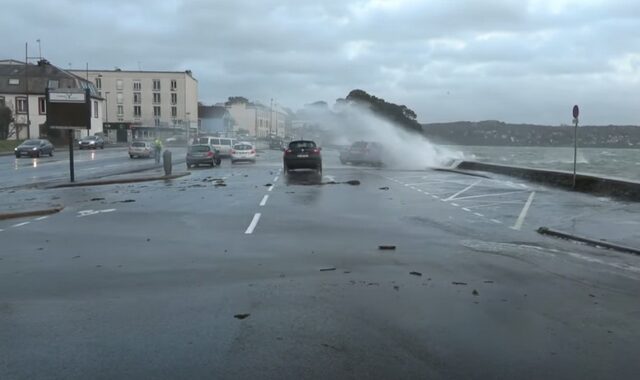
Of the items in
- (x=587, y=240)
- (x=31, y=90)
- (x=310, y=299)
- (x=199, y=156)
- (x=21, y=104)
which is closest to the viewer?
(x=310, y=299)

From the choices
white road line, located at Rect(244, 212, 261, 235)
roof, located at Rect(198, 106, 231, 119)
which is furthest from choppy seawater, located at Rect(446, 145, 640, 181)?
roof, located at Rect(198, 106, 231, 119)

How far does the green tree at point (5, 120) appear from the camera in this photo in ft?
233

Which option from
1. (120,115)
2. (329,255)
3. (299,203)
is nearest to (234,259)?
(329,255)

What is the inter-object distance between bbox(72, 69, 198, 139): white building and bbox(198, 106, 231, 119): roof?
15.4m

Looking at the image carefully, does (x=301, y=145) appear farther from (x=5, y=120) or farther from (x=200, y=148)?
Result: (x=5, y=120)

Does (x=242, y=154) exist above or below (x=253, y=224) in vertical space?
above

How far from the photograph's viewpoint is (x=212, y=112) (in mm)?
138375

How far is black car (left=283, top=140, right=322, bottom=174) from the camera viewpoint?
30.0m

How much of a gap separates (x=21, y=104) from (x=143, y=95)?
120 ft

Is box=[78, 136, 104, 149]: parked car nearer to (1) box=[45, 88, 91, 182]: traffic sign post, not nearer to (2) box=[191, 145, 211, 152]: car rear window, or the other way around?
(2) box=[191, 145, 211, 152]: car rear window

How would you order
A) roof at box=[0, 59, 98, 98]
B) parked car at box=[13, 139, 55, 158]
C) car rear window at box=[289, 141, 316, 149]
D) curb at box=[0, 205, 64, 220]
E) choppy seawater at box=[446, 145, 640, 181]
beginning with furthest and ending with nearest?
roof at box=[0, 59, 98, 98] → choppy seawater at box=[446, 145, 640, 181] → parked car at box=[13, 139, 55, 158] → car rear window at box=[289, 141, 316, 149] → curb at box=[0, 205, 64, 220]

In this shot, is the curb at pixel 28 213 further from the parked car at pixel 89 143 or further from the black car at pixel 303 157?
the parked car at pixel 89 143

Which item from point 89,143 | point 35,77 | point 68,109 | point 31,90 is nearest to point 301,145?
point 68,109

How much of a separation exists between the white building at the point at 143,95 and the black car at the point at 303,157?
92051mm
